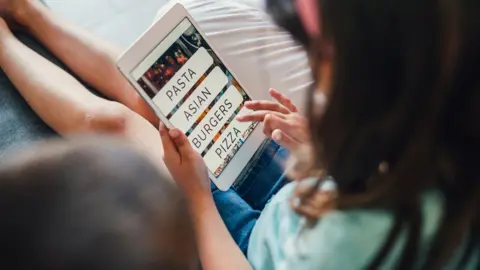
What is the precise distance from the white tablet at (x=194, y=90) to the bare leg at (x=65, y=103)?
0.22 ft

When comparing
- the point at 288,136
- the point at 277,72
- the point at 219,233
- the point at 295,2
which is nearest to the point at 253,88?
the point at 277,72

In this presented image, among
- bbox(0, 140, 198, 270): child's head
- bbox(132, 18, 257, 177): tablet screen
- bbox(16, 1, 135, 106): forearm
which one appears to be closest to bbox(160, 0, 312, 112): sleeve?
bbox(132, 18, 257, 177): tablet screen

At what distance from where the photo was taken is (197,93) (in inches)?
33.3

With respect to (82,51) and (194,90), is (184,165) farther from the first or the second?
(82,51)

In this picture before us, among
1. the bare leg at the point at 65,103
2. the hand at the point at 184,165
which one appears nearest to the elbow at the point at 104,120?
the bare leg at the point at 65,103

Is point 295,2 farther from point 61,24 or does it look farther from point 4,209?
point 61,24

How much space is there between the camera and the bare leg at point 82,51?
0.95 meters

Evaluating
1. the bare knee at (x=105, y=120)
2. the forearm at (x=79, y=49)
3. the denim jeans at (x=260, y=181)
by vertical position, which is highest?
the forearm at (x=79, y=49)

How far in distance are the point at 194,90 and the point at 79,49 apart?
0.84ft

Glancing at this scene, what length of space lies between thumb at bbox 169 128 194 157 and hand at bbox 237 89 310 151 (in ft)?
0.31

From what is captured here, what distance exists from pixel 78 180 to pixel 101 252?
2.2 inches

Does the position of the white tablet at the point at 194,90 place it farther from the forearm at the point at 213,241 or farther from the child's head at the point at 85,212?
the child's head at the point at 85,212

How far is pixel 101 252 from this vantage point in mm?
438

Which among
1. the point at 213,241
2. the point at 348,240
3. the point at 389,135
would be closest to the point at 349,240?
the point at 348,240
